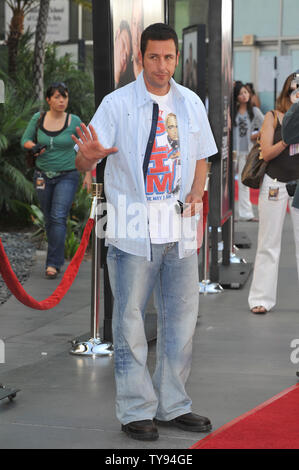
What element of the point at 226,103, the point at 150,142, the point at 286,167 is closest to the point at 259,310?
the point at 286,167

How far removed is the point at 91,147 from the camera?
443cm

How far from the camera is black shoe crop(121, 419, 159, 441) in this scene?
4602mm

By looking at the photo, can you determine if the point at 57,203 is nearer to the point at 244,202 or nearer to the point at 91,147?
the point at 91,147

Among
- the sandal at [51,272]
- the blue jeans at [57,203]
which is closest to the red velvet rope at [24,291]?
the blue jeans at [57,203]

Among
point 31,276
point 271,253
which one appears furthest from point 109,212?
point 31,276

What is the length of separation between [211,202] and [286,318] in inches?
72.9

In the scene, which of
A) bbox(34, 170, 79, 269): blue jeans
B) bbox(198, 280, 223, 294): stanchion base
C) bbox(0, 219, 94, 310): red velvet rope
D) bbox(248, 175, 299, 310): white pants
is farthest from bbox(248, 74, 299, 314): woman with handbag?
bbox(34, 170, 79, 269): blue jeans

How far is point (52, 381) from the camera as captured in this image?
18.9 ft

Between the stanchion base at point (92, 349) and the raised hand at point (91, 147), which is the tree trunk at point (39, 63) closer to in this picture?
the stanchion base at point (92, 349)

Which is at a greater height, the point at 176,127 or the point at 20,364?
the point at 176,127

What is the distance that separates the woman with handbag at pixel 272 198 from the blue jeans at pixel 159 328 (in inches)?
121

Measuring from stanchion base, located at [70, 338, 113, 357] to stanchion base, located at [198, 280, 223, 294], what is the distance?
261cm

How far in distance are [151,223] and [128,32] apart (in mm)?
2424
